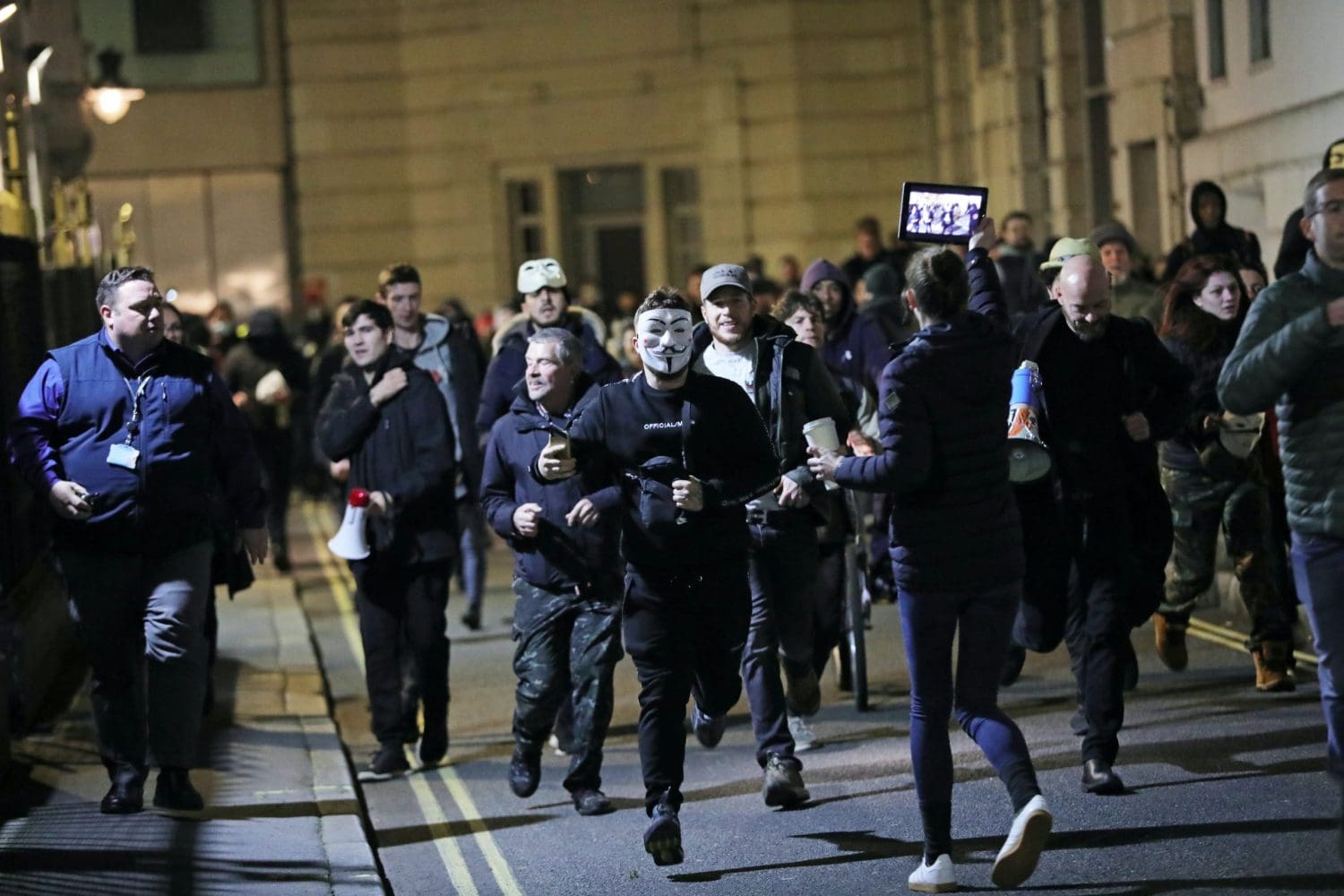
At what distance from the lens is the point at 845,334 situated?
1207 cm

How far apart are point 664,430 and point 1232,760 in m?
2.69

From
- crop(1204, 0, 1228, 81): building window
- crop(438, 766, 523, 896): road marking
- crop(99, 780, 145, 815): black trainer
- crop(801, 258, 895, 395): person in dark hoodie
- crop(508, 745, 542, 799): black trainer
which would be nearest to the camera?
crop(438, 766, 523, 896): road marking

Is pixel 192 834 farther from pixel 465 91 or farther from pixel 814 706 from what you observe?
pixel 465 91

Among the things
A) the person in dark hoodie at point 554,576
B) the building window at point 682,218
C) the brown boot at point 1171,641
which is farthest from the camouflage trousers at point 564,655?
the building window at point 682,218

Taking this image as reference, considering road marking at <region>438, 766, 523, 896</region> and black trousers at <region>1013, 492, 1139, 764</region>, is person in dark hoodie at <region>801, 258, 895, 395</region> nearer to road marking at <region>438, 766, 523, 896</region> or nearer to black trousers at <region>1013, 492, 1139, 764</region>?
road marking at <region>438, 766, 523, 896</region>

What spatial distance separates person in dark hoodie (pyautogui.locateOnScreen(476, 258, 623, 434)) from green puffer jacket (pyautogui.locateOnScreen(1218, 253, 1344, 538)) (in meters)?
4.18

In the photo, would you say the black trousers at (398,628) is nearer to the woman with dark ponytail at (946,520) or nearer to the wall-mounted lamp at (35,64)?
the woman with dark ponytail at (946,520)

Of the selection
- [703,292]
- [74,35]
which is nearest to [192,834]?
[703,292]

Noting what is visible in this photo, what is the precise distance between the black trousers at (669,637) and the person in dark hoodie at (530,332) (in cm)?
275

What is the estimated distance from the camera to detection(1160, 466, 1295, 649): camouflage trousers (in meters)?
10.8

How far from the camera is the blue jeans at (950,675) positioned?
24.6 feet

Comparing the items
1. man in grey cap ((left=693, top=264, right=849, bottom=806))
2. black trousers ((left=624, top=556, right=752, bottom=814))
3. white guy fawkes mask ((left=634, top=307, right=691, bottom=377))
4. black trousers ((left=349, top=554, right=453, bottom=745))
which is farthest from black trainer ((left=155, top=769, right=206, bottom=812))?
white guy fawkes mask ((left=634, top=307, right=691, bottom=377))

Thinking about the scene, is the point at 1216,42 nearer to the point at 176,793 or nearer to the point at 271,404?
the point at 271,404

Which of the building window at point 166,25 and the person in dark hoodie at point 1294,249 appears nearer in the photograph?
the person in dark hoodie at point 1294,249
